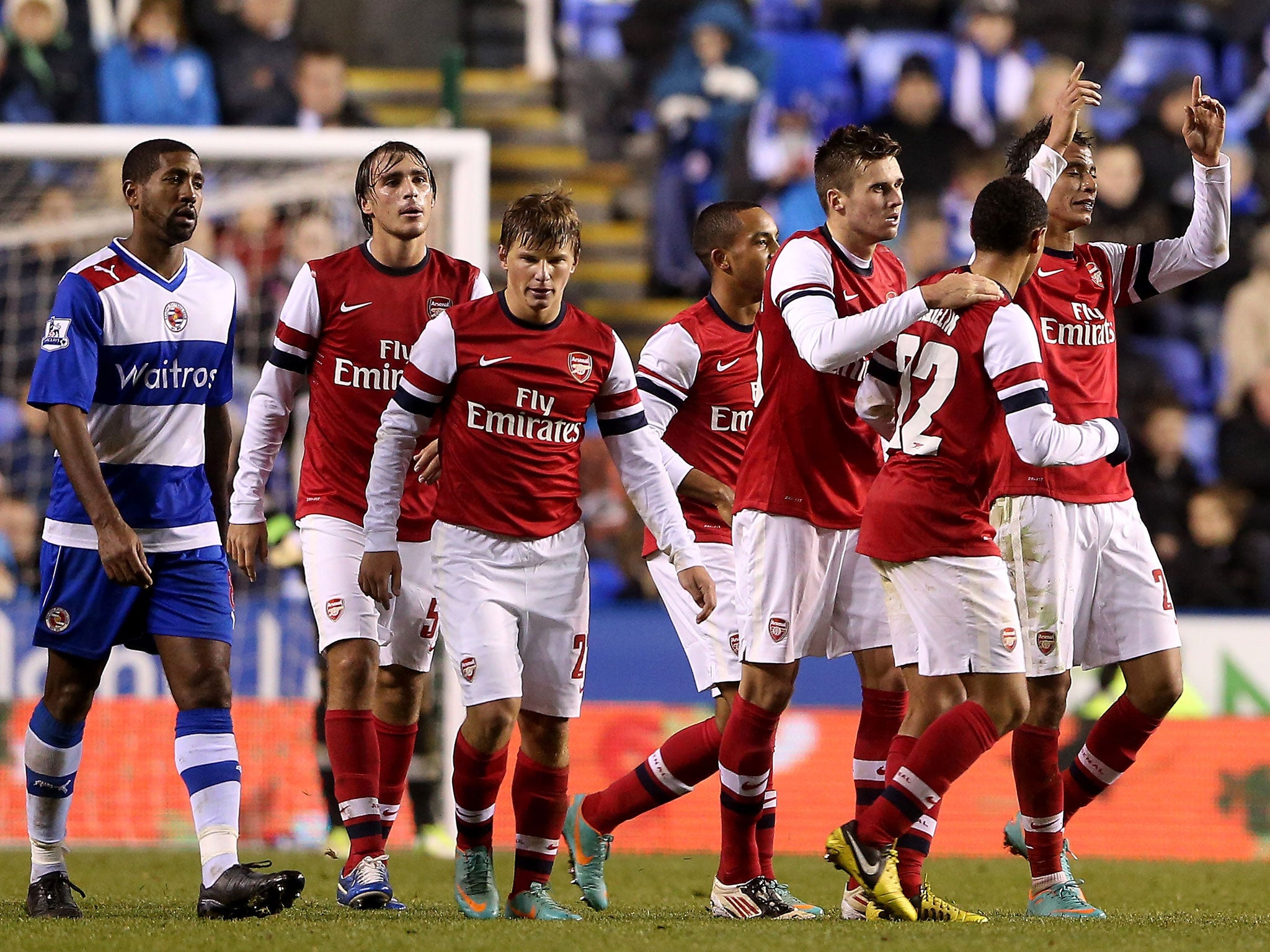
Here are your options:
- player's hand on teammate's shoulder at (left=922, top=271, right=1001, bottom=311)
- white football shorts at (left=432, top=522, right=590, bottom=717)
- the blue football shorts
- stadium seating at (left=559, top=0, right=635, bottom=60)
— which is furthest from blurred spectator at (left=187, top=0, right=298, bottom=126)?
player's hand on teammate's shoulder at (left=922, top=271, right=1001, bottom=311)

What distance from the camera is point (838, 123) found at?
45.5 feet

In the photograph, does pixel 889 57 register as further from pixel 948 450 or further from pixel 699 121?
pixel 948 450

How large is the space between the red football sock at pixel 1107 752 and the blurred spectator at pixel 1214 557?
491cm

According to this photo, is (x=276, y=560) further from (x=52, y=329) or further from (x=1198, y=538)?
(x=1198, y=538)

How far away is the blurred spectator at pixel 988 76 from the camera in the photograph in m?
14.0

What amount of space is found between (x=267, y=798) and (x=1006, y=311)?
536 centimetres

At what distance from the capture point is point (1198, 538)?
447 inches

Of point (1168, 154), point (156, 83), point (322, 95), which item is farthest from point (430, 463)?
point (1168, 154)

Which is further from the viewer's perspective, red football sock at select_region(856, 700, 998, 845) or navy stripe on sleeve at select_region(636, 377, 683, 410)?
navy stripe on sleeve at select_region(636, 377, 683, 410)

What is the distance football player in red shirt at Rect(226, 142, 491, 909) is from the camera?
5969 millimetres

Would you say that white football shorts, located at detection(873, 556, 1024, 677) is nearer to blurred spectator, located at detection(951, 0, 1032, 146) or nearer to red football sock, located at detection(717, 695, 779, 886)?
red football sock, located at detection(717, 695, 779, 886)

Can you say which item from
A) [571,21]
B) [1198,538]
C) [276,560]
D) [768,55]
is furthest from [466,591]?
[571,21]

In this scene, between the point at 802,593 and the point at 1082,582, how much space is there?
102cm

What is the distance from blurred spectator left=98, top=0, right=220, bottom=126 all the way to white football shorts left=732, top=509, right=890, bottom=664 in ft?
26.0
